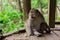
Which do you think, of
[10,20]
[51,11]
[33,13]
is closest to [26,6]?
[33,13]

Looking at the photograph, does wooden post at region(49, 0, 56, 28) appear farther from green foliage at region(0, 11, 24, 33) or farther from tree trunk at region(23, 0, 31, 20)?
green foliage at region(0, 11, 24, 33)

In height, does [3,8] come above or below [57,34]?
above

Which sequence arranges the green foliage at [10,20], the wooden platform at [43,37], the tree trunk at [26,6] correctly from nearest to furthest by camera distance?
the wooden platform at [43,37] → the tree trunk at [26,6] → the green foliage at [10,20]

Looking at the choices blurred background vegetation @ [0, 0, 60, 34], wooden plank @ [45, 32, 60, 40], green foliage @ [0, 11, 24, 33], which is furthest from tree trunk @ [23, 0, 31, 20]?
green foliage @ [0, 11, 24, 33]

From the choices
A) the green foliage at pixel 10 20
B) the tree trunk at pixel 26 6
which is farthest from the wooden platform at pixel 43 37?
the green foliage at pixel 10 20

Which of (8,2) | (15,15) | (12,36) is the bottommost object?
(12,36)

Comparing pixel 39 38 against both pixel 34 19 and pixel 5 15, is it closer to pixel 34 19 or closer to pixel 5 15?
pixel 34 19

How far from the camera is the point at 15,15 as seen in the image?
4.24 meters

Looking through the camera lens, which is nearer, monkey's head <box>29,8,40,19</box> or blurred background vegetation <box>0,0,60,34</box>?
monkey's head <box>29,8,40,19</box>

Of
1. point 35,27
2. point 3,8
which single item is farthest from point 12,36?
point 3,8

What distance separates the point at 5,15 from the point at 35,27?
149cm

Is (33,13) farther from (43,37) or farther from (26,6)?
(43,37)

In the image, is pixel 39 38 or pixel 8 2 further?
pixel 8 2

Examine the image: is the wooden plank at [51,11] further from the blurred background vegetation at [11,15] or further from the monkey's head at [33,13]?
the blurred background vegetation at [11,15]
